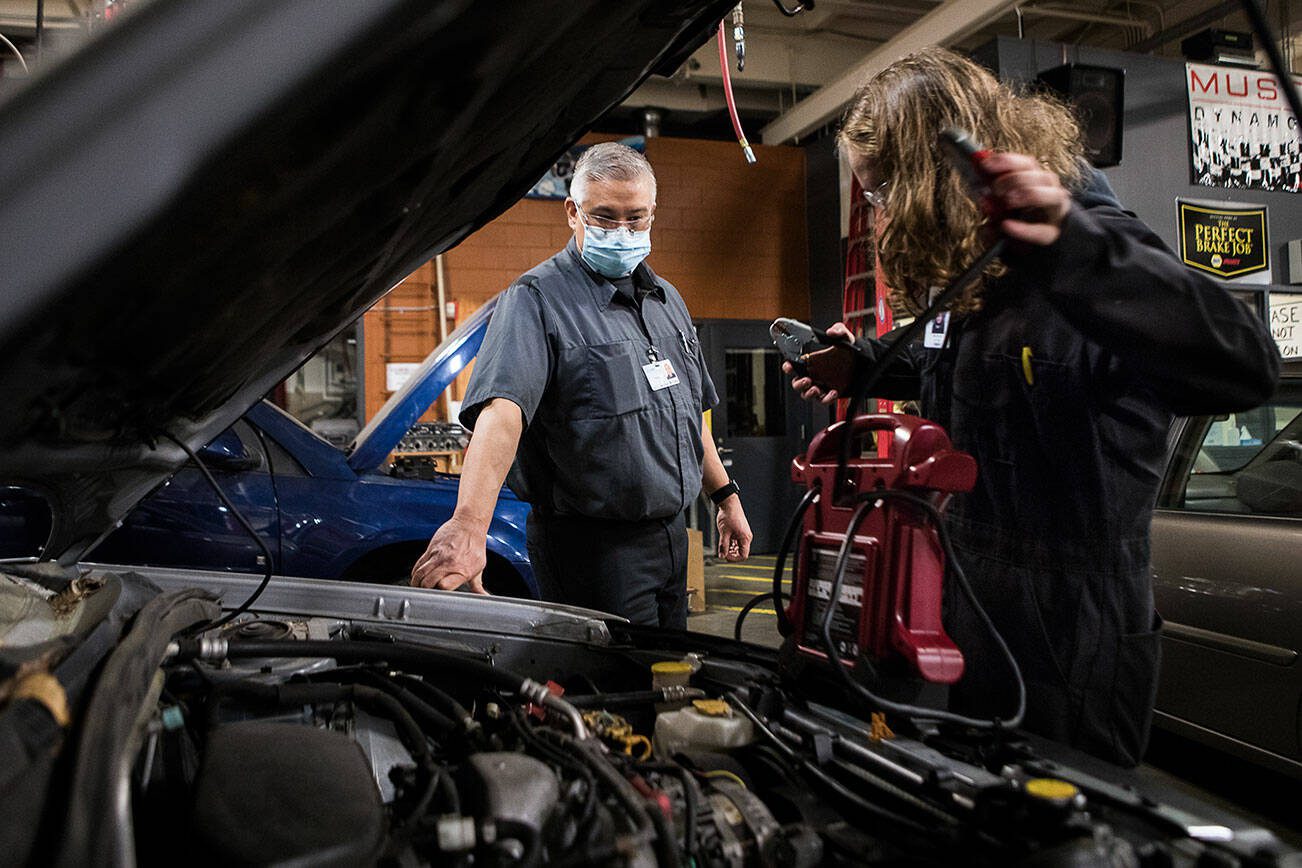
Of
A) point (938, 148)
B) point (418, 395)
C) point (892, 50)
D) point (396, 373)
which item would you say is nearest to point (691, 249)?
point (892, 50)

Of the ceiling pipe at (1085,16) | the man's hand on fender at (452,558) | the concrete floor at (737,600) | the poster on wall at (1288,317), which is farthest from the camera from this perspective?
the ceiling pipe at (1085,16)

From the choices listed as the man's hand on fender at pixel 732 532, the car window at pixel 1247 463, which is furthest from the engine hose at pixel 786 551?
the car window at pixel 1247 463

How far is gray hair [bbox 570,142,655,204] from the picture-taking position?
230 cm

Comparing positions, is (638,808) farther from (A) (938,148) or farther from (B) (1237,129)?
(B) (1237,129)

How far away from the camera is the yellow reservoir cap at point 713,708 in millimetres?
1185

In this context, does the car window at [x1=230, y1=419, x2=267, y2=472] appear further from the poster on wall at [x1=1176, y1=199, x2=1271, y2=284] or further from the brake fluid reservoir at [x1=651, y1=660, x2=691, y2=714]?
the poster on wall at [x1=1176, y1=199, x2=1271, y2=284]

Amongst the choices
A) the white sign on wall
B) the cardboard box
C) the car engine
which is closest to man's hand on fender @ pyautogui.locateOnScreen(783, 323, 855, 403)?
the car engine

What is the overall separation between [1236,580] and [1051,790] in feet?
6.75

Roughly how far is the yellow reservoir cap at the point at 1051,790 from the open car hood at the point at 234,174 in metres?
0.86

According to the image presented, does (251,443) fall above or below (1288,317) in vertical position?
below

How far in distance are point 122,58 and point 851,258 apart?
24.6 ft

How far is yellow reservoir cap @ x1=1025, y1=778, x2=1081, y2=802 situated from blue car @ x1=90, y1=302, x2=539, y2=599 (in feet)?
9.32

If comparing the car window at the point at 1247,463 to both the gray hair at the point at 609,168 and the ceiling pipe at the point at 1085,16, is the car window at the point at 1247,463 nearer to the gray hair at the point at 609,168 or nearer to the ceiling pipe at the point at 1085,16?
the gray hair at the point at 609,168

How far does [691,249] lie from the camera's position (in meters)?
8.20
